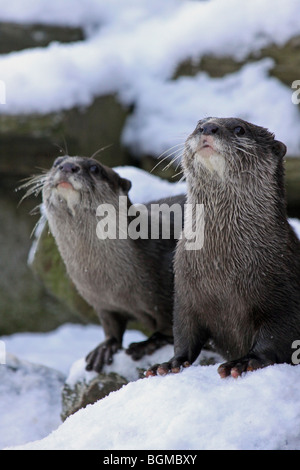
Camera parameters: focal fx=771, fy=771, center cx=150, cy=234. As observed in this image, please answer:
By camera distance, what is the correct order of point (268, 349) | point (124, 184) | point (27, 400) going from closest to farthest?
point (268, 349)
point (124, 184)
point (27, 400)

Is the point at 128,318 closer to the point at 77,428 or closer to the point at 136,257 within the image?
the point at 136,257

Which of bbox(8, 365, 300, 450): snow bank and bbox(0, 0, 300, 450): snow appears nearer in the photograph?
bbox(8, 365, 300, 450): snow bank

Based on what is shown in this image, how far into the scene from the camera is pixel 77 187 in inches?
132

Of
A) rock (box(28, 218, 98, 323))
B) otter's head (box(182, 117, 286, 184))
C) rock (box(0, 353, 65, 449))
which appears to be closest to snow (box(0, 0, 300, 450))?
rock (box(0, 353, 65, 449))

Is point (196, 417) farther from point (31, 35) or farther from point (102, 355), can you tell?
point (31, 35)

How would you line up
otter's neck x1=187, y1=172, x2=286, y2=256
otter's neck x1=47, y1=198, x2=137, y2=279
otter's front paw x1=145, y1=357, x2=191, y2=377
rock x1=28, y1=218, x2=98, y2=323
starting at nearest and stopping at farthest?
otter's front paw x1=145, y1=357, x2=191, y2=377, otter's neck x1=187, y1=172, x2=286, y2=256, otter's neck x1=47, y1=198, x2=137, y2=279, rock x1=28, y1=218, x2=98, y2=323

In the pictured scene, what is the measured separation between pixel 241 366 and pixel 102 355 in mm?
1382

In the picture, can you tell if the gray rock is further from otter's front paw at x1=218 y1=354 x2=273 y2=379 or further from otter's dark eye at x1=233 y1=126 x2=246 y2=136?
otter's dark eye at x1=233 y1=126 x2=246 y2=136

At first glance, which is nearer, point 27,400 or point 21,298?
point 27,400

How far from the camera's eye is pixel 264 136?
8.88 ft

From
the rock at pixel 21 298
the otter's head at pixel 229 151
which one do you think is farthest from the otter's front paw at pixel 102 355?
the rock at pixel 21 298

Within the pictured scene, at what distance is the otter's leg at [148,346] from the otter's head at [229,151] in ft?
3.59

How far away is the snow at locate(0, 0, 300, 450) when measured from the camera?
2.29 m

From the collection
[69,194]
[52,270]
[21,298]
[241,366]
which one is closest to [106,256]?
[69,194]
